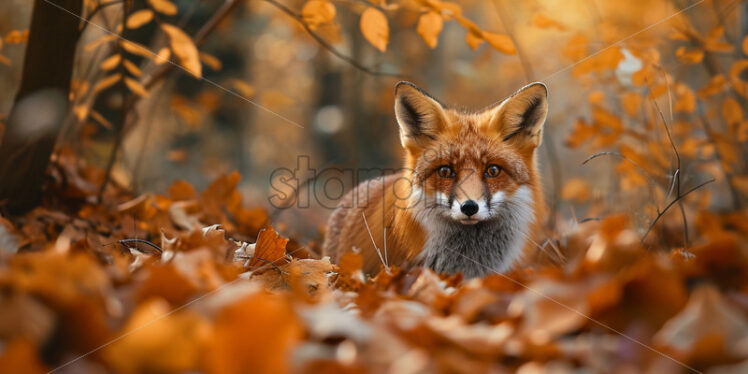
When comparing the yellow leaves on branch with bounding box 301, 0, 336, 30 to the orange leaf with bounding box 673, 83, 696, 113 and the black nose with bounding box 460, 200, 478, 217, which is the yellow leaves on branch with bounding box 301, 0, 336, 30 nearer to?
the black nose with bounding box 460, 200, 478, 217

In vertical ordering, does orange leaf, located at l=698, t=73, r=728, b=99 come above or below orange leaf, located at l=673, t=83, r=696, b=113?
above

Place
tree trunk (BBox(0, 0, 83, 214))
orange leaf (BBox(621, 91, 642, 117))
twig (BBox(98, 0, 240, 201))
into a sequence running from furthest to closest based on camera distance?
orange leaf (BBox(621, 91, 642, 117)) → twig (BBox(98, 0, 240, 201)) → tree trunk (BBox(0, 0, 83, 214))

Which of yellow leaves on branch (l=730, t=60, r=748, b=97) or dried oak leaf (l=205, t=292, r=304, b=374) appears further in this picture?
yellow leaves on branch (l=730, t=60, r=748, b=97)

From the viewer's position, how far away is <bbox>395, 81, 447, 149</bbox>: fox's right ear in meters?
3.22

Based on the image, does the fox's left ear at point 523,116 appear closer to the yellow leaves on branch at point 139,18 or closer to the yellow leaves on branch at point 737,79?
the yellow leaves on branch at point 737,79

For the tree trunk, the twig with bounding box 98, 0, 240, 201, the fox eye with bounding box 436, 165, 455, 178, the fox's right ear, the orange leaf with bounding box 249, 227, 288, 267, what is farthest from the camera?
the twig with bounding box 98, 0, 240, 201

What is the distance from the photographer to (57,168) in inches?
139

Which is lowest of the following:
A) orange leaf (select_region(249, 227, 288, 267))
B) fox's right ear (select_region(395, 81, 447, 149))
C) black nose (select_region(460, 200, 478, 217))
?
orange leaf (select_region(249, 227, 288, 267))

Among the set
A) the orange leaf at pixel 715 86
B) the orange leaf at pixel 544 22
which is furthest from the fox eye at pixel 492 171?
the orange leaf at pixel 715 86

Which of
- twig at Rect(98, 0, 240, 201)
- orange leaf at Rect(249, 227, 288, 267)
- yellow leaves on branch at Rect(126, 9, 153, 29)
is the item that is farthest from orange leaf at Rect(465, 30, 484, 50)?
yellow leaves on branch at Rect(126, 9, 153, 29)

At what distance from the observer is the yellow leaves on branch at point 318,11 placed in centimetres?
307

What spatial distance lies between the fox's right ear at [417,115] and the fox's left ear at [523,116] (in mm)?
363

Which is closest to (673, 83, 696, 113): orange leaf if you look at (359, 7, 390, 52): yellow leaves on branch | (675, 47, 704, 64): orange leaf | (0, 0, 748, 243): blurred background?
(0, 0, 748, 243): blurred background

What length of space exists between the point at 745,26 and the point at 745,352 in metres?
4.98
